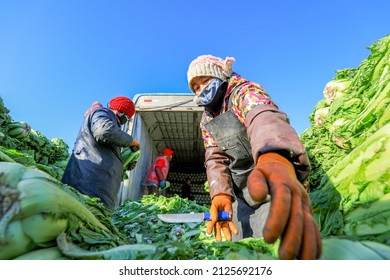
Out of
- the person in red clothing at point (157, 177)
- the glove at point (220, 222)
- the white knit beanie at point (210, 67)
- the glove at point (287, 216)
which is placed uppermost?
the person in red clothing at point (157, 177)

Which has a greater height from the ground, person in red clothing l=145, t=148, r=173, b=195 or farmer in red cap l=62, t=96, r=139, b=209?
person in red clothing l=145, t=148, r=173, b=195

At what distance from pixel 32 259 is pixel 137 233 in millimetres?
2631

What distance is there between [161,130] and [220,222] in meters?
9.21

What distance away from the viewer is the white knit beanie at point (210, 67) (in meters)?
2.96

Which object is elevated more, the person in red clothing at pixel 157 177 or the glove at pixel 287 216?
the person in red clothing at pixel 157 177

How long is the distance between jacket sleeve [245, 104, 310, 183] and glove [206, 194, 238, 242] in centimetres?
118

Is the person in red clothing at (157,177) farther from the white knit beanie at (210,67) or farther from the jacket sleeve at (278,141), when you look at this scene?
the jacket sleeve at (278,141)

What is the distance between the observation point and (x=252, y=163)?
2.92 meters

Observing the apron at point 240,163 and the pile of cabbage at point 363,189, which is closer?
the pile of cabbage at point 363,189

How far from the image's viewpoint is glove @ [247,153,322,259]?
97 cm

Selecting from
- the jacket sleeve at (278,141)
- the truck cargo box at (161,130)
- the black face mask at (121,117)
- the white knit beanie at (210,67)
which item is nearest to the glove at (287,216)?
the jacket sleeve at (278,141)

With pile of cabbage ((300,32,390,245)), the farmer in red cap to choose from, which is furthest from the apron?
the farmer in red cap

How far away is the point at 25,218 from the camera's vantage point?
40.9 inches

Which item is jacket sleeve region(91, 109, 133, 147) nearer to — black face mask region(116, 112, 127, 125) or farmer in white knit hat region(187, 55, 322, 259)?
black face mask region(116, 112, 127, 125)
